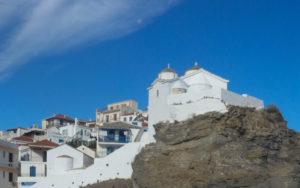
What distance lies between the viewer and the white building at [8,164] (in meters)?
51.8

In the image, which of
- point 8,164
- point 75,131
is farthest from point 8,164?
point 75,131

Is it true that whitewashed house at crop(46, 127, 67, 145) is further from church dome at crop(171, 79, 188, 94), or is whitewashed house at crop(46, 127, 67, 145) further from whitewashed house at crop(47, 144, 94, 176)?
church dome at crop(171, 79, 188, 94)

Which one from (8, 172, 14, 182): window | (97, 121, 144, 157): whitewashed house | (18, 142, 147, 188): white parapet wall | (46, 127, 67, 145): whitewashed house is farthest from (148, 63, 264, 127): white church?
(46, 127, 67, 145): whitewashed house

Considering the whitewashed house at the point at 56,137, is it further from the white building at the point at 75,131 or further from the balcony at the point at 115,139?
the balcony at the point at 115,139

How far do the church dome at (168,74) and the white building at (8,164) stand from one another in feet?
54.9

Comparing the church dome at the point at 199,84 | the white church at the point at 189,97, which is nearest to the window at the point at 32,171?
the white church at the point at 189,97

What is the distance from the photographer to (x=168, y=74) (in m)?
50.2

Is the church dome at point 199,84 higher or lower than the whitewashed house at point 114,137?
higher

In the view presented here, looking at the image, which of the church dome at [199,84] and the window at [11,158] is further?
the window at [11,158]

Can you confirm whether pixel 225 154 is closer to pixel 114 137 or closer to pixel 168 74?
pixel 168 74

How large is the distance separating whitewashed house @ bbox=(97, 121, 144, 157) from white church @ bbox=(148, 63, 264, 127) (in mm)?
11560

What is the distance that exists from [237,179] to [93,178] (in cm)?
1346

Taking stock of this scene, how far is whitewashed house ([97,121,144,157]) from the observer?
190 feet

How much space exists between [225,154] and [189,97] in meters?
6.91
